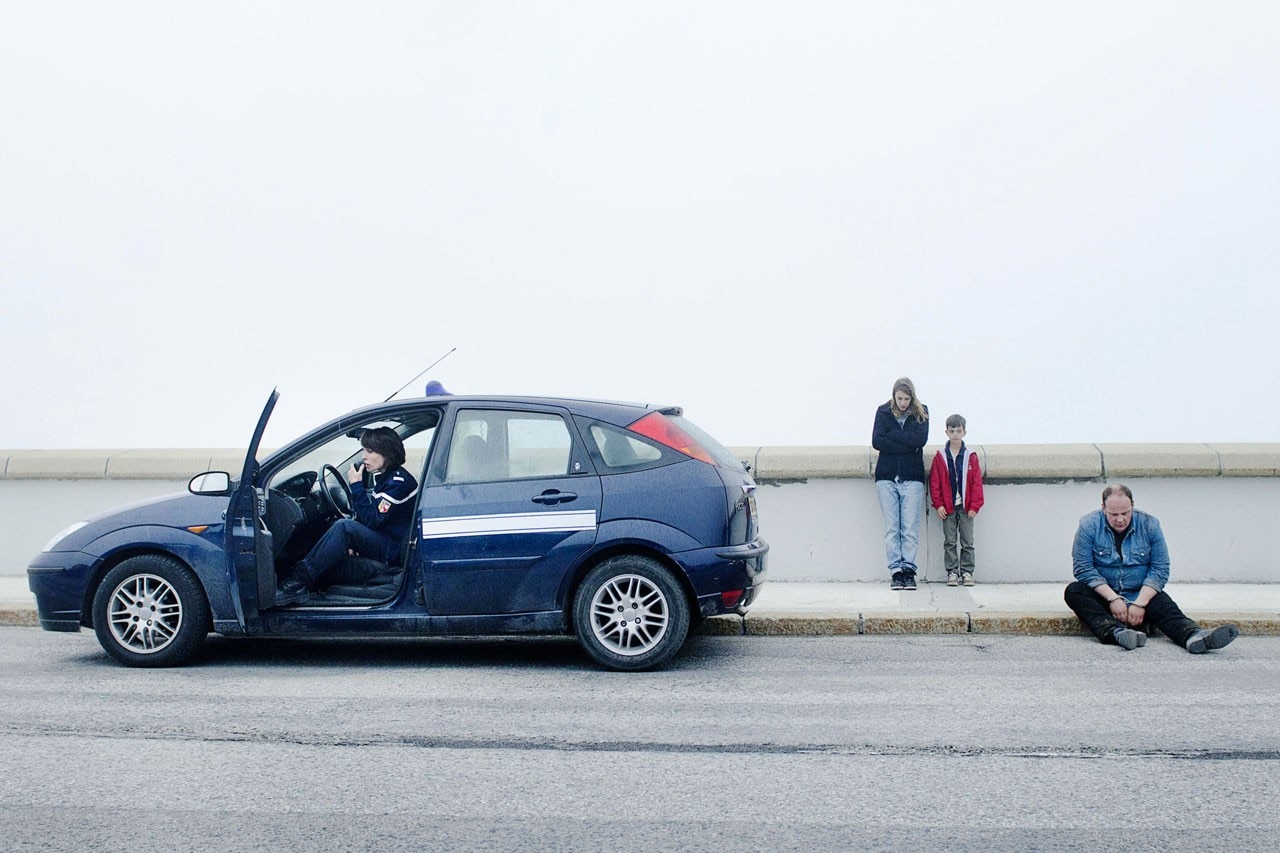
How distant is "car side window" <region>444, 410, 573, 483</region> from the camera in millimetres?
7906

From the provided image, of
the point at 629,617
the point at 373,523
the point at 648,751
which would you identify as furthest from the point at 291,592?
the point at 648,751

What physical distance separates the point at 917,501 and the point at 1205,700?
4.47 m

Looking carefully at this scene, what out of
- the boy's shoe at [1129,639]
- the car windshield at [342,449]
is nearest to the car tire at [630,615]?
the car windshield at [342,449]

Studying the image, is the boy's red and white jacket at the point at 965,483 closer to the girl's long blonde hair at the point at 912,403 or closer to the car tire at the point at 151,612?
the girl's long blonde hair at the point at 912,403

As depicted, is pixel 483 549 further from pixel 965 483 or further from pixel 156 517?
pixel 965 483

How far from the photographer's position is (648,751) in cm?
576

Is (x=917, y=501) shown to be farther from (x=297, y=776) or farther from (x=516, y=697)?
(x=297, y=776)

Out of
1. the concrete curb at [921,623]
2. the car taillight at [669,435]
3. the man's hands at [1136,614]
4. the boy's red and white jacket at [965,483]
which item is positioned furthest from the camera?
the boy's red and white jacket at [965,483]

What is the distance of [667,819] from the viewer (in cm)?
470

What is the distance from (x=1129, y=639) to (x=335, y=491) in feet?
15.9

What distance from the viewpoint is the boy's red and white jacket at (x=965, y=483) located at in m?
11.1

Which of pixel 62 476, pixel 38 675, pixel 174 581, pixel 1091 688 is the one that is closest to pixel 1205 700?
pixel 1091 688

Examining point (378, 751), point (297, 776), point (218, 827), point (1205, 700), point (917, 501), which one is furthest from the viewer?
point (917, 501)

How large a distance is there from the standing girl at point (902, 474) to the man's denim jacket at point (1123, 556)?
7.13ft
